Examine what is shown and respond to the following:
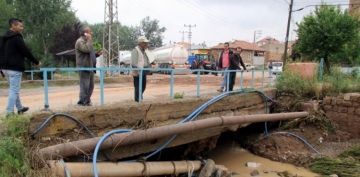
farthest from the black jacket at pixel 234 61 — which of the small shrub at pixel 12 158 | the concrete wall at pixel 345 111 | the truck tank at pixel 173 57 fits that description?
the truck tank at pixel 173 57

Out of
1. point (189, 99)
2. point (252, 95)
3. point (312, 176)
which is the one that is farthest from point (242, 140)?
point (189, 99)

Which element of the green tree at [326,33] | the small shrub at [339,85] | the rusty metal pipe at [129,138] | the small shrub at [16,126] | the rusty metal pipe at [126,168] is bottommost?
the rusty metal pipe at [126,168]

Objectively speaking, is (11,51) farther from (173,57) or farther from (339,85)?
(173,57)

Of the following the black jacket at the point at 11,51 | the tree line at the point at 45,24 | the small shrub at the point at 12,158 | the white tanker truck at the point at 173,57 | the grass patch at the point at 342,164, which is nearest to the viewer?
the small shrub at the point at 12,158

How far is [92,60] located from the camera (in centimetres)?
780

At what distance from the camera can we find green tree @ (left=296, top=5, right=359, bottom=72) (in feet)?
74.4

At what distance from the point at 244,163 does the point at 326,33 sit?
562 inches

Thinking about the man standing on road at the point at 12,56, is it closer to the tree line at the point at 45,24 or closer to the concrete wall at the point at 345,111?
the concrete wall at the point at 345,111

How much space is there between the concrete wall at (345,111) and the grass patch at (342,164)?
1.10 metres

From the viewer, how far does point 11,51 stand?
668cm

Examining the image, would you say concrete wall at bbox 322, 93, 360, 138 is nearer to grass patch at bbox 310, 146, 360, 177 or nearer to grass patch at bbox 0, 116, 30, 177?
grass patch at bbox 310, 146, 360, 177

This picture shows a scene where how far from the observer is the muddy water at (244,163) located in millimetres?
10066

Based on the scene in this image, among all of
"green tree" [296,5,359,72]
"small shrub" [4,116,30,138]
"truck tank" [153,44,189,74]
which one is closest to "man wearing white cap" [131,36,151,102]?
"small shrub" [4,116,30,138]

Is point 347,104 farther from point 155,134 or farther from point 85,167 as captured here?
point 85,167
